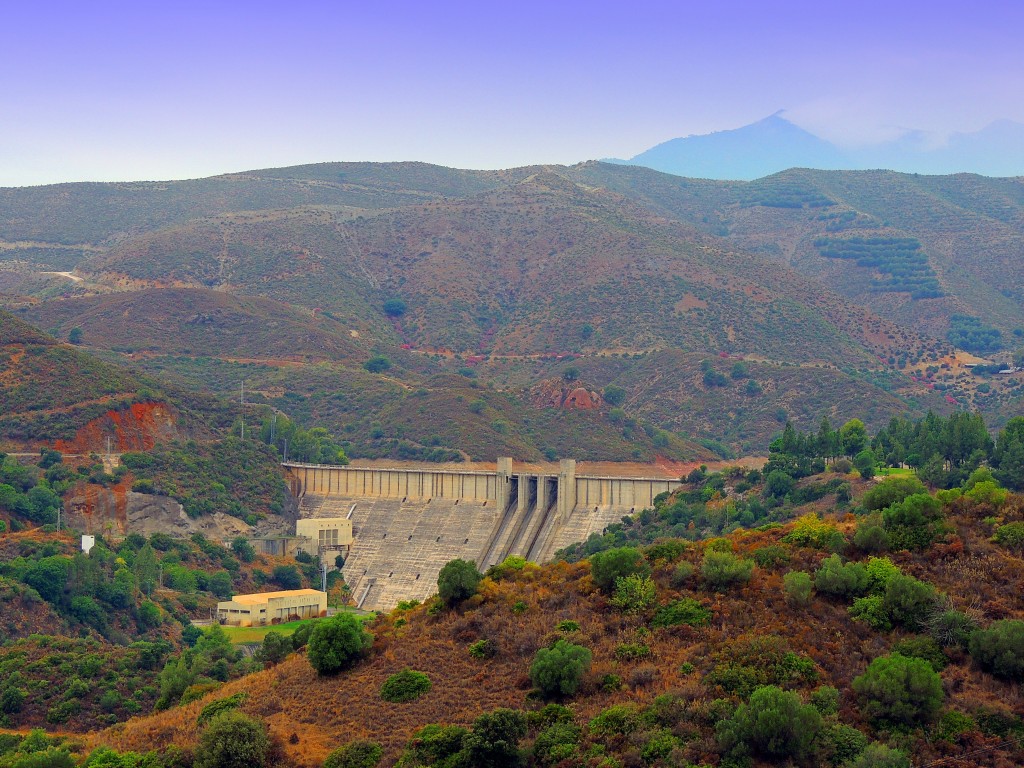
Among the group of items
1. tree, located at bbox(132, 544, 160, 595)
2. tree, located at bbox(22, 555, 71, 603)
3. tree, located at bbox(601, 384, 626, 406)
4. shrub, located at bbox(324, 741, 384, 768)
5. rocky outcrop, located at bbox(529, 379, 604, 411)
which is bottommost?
tree, located at bbox(132, 544, 160, 595)

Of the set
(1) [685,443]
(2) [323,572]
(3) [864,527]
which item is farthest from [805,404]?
(3) [864,527]

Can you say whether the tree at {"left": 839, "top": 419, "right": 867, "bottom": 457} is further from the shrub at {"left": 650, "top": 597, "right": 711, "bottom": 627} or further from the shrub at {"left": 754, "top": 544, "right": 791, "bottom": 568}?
the shrub at {"left": 650, "top": 597, "right": 711, "bottom": 627}

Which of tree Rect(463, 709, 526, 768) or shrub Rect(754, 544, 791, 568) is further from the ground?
shrub Rect(754, 544, 791, 568)

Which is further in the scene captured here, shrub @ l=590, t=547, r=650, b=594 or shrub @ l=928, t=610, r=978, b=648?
shrub @ l=590, t=547, r=650, b=594

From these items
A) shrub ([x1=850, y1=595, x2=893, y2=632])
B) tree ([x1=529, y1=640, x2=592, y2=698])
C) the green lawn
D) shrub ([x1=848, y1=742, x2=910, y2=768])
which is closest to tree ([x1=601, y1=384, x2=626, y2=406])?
the green lawn

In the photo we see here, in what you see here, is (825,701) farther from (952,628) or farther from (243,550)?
(243,550)

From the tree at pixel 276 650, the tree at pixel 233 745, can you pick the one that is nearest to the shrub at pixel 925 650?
the tree at pixel 233 745

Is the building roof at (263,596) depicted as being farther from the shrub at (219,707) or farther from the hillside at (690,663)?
the shrub at (219,707)

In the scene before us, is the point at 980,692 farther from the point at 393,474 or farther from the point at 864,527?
the point at 393,474
